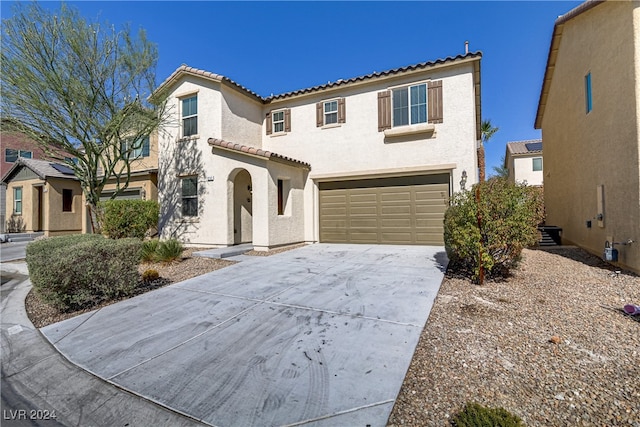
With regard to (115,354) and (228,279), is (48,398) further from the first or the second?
(228,279)

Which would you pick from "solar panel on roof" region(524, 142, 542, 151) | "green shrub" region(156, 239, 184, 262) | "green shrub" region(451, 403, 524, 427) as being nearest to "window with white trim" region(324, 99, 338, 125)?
"green shrub" region(156, 239, 184, 262)

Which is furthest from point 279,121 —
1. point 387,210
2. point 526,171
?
point 526,171

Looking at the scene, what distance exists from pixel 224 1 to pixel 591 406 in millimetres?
12737

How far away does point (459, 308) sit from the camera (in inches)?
178

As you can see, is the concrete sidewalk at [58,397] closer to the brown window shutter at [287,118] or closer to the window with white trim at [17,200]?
the brown window shutter at [287,118]

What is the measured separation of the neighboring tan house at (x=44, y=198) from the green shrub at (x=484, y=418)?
21228 mm

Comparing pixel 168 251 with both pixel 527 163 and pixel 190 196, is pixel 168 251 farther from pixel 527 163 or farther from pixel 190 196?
pixel 527 163

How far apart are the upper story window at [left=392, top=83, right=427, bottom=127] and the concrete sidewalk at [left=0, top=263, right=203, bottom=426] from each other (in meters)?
11.0

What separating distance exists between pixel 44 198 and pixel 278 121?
48.0 ft

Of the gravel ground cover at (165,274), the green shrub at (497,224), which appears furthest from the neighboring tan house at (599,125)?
the gravel ground cover at (165,274)

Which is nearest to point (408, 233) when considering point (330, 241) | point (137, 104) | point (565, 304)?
point (330, 241)

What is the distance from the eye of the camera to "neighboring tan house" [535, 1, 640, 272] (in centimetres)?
636

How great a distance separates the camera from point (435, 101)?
10383 millimetres

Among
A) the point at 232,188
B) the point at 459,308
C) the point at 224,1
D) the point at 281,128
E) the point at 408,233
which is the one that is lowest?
the point at 459,308
